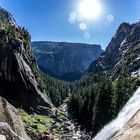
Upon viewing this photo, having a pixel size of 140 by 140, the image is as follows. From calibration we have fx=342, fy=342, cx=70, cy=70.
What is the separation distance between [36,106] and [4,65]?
20.3 m

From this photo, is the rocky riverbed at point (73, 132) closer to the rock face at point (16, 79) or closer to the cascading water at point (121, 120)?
the rock face at point (16, 79)

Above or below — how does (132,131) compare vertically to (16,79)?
below

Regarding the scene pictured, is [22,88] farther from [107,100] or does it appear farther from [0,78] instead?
[107,100]

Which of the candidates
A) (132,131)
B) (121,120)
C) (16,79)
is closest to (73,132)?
(16,79)

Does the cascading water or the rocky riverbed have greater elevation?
the rocky riverbed

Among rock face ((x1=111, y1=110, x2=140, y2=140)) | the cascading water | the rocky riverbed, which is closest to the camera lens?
rock face ((x1=111, y1=110, x2=140, y2=140))

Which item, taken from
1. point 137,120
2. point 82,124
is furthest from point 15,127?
point 82,124

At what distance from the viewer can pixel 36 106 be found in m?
134

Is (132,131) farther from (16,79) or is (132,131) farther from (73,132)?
(16,79)

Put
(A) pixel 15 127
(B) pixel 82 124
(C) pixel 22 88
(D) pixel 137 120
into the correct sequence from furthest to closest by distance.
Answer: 1. (C) pixel 22 88
2. (B) pixel 82 124
3. (A) pixel 15 127
4. (D) pixel 137 120

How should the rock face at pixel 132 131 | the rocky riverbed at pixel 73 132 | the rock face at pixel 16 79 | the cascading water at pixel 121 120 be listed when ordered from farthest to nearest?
the rock face at pixel 16 79
the rocky riverbed at pixel 73 132
the cascading water at pixel 121 120
the rock face at pixel 132 131

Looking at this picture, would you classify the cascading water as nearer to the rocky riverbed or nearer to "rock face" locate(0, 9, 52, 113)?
the rocky riverbed

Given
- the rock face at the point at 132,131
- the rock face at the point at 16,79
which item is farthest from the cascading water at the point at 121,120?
the rock face at the point at 16,79

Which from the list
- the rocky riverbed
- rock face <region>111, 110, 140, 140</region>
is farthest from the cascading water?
the rocky riverbed
